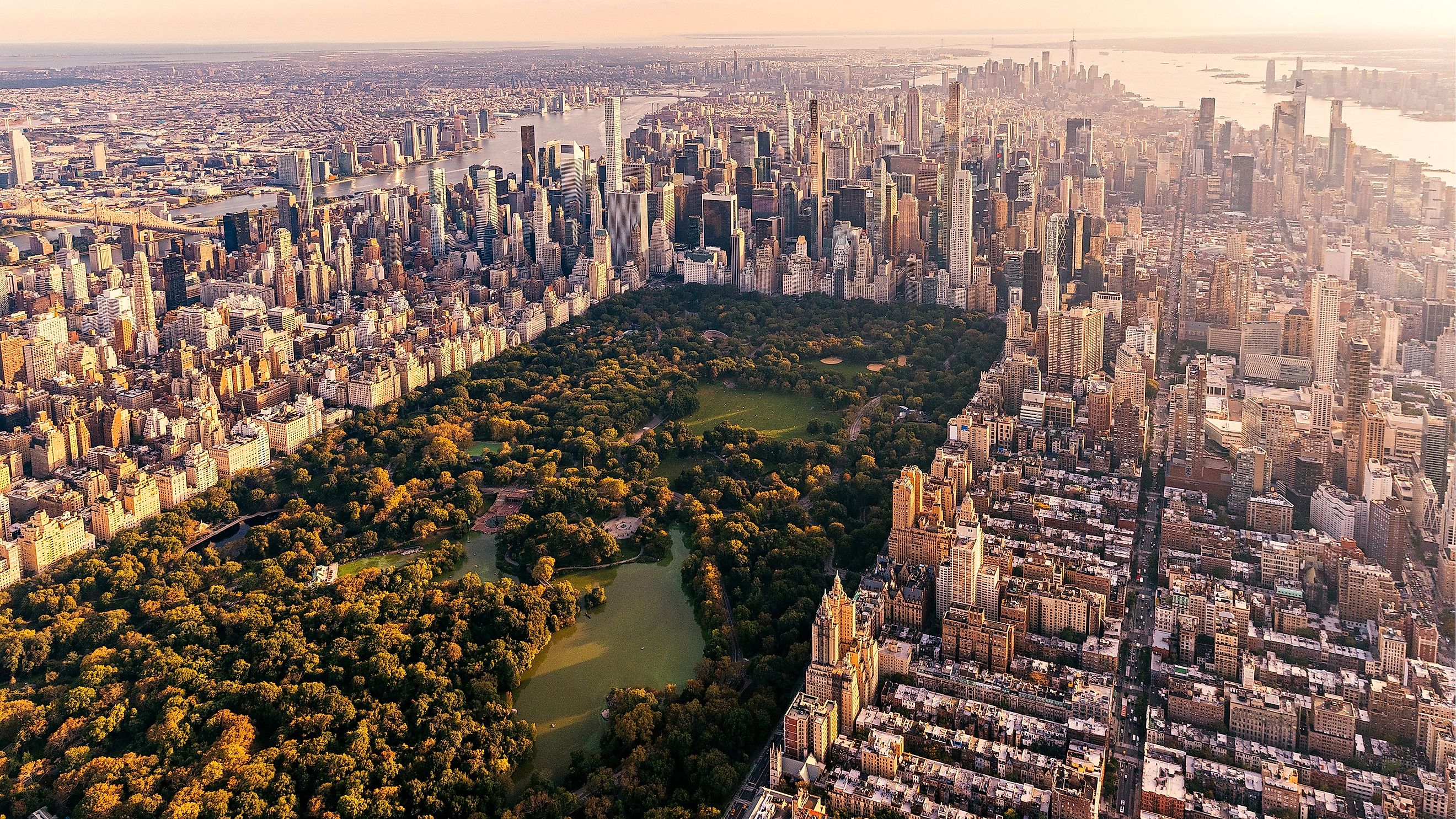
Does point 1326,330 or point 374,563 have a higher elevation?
point 1326,330

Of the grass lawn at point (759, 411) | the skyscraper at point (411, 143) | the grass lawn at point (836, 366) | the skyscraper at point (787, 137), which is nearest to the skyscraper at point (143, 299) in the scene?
the grass lawn at point (759, 411)

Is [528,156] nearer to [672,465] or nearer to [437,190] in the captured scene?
[437,190]

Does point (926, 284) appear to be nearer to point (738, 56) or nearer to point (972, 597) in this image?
point (972, 597)

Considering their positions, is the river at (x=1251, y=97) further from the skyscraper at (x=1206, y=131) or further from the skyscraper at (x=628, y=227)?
the skyscraper at (x=628, y=227)

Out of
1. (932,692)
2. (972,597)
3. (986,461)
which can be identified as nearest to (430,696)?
(932,692)

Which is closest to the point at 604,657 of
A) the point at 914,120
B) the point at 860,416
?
the point at 860,416

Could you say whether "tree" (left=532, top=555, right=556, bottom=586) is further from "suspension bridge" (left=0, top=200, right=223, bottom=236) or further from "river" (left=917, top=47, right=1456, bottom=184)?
"suspension bridge" (left=0, top=200, right=223, bottom=236)
